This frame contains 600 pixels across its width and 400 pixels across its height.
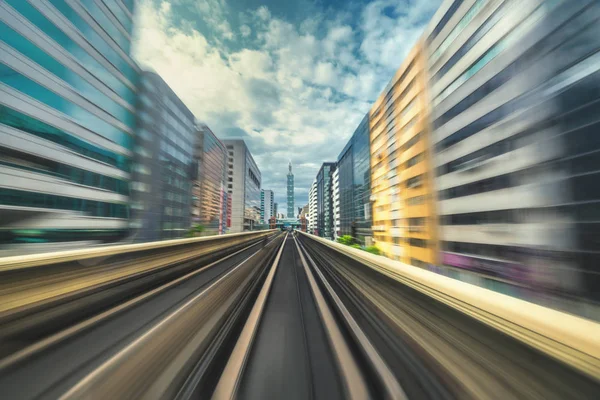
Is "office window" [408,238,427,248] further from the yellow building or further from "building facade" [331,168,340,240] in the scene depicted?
"building facade" [331,168,340,240]

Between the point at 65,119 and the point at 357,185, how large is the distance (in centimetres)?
4700

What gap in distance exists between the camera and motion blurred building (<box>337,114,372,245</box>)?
44.0m

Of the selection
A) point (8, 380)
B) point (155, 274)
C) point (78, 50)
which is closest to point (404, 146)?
point (155, 274)

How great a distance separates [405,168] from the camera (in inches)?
1268

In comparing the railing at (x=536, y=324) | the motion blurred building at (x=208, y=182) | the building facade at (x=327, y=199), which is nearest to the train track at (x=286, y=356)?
the railing at (x=536, y=324)

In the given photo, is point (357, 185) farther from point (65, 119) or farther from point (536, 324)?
point (536, 324)

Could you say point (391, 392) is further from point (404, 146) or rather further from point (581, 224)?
point (404, 146)

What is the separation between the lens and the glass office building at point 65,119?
1508cm

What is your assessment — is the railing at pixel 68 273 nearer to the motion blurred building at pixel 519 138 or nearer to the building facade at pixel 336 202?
the motion blurred building at pixel 519 138

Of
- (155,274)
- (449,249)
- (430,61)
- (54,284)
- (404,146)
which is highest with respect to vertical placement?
(430,61)

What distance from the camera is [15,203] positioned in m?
15.5

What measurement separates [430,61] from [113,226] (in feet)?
144

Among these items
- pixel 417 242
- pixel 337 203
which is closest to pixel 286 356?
pixel 417 242

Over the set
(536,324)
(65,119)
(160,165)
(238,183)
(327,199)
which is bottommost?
(536,324)
